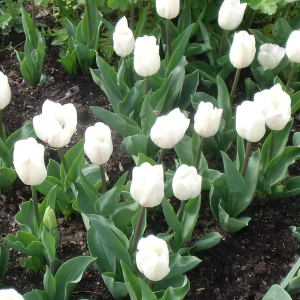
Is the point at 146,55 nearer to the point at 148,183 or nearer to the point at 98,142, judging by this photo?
the point at 98,142

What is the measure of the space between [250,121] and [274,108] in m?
0.18

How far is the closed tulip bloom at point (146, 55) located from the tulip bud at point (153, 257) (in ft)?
2.60

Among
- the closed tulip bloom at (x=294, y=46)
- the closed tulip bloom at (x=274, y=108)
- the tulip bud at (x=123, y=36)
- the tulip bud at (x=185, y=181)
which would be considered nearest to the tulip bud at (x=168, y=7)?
the tulip bud at (x=123, y=36)

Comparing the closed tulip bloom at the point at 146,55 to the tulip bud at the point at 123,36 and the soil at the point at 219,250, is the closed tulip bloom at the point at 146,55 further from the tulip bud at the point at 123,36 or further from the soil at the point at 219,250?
the soil at the point at 219,250

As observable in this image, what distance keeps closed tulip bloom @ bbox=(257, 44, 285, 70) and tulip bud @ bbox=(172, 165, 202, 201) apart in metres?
1.08

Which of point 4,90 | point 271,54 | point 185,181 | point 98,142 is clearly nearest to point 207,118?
point 185,181

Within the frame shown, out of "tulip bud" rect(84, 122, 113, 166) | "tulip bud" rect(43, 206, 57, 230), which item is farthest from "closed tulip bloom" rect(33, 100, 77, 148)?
"tulip bud" rect(43, 206, 57, 230)

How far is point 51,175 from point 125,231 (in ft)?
1.28

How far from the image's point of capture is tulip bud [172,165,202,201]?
1.40m

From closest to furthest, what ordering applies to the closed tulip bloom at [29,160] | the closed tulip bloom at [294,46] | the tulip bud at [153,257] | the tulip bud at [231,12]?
the tulip bud at [153,257] → the closed tulip bloom at [29,160] → the closed tulip bloom at [294,46] → the tulip bud at [231,12]

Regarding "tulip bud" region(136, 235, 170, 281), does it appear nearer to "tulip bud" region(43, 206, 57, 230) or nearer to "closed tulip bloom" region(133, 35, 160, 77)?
"tulip bud" region(43, 206, 57, 230)

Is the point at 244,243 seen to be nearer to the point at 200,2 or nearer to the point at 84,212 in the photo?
the point at 84,212

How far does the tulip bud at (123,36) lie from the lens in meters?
1.90

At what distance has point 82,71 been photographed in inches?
104
